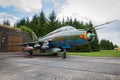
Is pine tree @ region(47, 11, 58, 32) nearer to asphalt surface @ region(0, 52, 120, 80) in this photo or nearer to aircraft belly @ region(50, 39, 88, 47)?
aircraft belly @ region(50, 39, 88, 47)

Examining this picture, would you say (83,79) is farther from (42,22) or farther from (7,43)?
(42,22)

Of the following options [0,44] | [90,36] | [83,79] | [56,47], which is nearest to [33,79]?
[83,79]

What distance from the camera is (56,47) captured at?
575 inches

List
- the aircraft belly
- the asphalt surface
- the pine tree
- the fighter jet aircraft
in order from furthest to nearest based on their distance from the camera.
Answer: the pine tree → the aircraft belly → the fighter jet aircraft → the asphalt surface

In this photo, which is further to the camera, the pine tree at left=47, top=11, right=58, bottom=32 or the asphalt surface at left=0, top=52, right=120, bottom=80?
the pine tree at left=47, top=11, right=58, bottom=32

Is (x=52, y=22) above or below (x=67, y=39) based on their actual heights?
above

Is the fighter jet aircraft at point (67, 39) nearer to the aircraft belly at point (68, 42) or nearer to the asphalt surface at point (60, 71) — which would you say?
the aircraft belly at point (68, 42)

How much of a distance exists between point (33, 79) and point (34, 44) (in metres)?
12.1

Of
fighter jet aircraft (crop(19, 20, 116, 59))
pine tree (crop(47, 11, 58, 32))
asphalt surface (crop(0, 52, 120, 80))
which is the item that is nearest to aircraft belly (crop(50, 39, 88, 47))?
fighter jet aircraft (crop(19, 20, 116, 59))

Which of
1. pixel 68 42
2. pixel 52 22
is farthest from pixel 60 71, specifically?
pixel 52 22

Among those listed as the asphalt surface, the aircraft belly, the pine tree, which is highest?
the pine tree

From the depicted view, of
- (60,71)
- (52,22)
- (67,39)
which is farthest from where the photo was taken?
(52,22)

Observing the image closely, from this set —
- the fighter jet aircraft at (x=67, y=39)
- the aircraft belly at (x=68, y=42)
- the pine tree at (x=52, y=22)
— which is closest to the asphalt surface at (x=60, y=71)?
the fighter jet aircraft at (x=67, y=39)

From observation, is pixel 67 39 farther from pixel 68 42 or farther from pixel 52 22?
pixel 52 22
